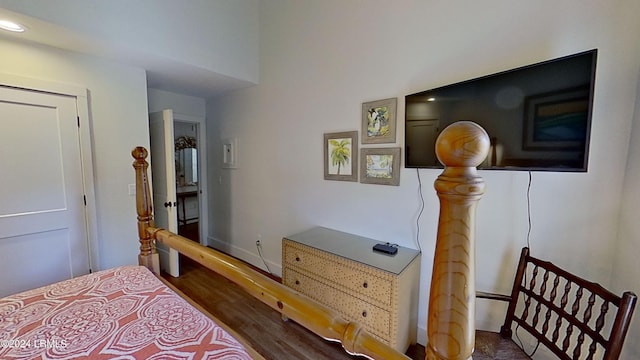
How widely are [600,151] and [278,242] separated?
2809 mm

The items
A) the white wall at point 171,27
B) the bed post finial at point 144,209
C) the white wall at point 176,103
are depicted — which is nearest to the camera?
the bed post finial at point 144,209

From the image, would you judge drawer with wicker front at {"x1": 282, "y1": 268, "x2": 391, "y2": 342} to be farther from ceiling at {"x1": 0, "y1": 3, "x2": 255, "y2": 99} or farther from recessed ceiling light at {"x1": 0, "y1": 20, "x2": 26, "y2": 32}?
recessed ceiling light at {"x1": 0, "y1": 20, "x2": 26, "y2": 32}

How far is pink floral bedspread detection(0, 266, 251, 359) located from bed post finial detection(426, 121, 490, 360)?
2.45 feet

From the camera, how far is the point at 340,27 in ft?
7.73

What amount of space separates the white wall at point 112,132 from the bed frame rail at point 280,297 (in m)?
1.19

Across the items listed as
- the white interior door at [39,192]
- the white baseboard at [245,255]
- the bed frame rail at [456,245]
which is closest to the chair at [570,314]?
the bed frame rail at [456,245]

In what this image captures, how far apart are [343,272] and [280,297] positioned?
1.07m

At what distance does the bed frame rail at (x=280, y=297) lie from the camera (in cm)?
69

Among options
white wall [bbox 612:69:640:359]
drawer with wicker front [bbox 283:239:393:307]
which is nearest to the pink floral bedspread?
drawer with wicker front [bbox 283:239:393:307]

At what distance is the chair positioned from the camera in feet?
3.06

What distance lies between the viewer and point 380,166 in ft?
7.10

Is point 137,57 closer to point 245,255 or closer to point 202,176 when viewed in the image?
point 202,176

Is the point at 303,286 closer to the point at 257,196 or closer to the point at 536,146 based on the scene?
the point at 257,196

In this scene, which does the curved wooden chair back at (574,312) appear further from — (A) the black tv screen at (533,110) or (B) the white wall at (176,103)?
(B) the white wall at (176,103)
